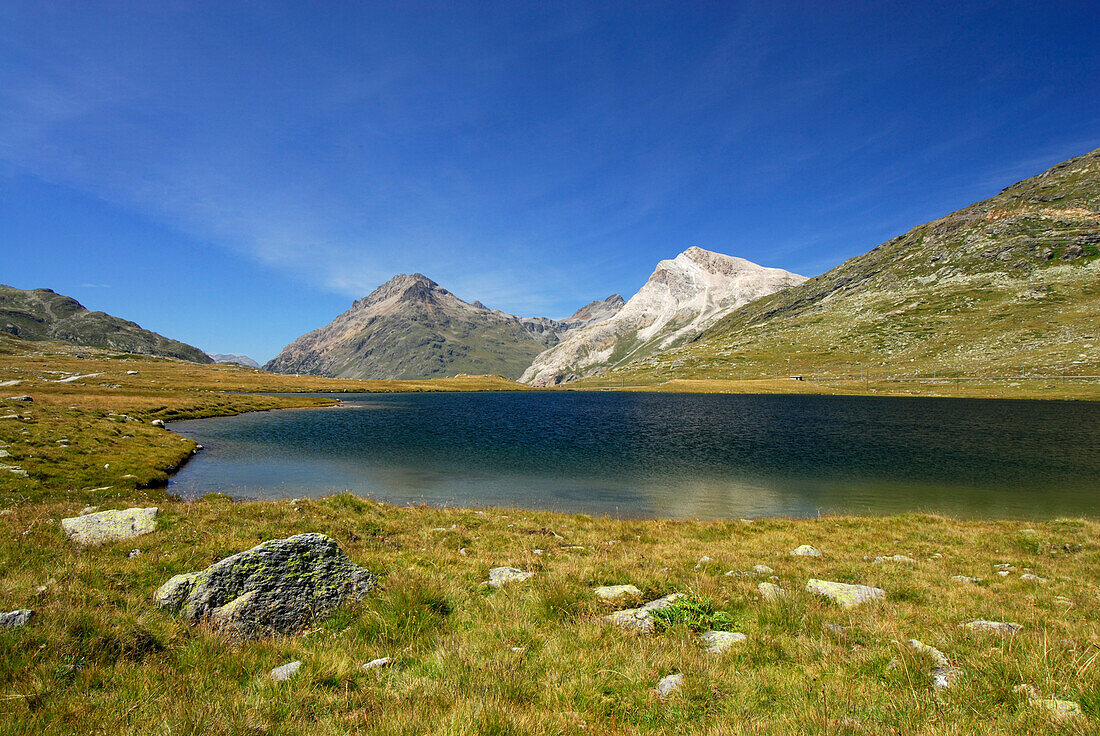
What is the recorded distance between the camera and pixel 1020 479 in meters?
38.1

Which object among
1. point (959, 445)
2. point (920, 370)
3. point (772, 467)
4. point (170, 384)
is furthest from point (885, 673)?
point (920, 370)

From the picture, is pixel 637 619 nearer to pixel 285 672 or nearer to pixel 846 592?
pixel 285 672

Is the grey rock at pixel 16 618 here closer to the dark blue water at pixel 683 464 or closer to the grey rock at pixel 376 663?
the grey rock at pixel 376 663

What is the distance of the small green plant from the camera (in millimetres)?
7848

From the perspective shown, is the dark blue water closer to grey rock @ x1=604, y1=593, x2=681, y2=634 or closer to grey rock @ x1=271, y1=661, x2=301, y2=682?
grey rock @ x1=604, y1=593, x2=681, y2=634

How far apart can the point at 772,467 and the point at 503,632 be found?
1763 inches

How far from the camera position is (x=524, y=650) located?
6770 millimetres

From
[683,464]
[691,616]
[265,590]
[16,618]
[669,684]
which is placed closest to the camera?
[669,684]

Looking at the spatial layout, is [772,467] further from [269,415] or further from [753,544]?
[269,415]

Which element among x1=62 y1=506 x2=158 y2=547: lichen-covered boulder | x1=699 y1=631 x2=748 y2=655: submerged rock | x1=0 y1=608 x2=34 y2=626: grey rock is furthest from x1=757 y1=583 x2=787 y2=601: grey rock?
x1=62 y1=506 x2=158 y2=547: lichen-covered boulder

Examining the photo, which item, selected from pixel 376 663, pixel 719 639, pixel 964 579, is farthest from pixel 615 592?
pixel 964 579

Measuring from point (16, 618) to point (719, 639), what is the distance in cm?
1023

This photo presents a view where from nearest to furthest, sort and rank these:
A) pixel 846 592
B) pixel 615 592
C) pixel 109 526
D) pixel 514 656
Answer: pixel 514 656 → pixel 615 592 → pixel 846 592 → pixel 109 526

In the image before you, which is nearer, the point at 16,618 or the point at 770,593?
the point at 16,618
